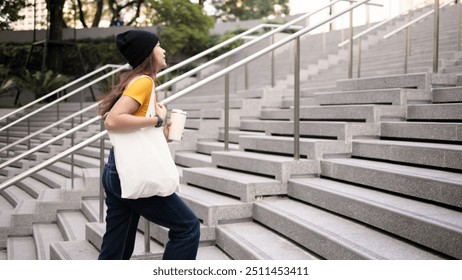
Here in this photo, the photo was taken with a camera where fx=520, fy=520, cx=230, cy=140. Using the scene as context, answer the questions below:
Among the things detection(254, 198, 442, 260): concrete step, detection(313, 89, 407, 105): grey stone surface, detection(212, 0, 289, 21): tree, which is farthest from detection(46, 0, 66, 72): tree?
detection(254, 198, 442, 260): concrete step

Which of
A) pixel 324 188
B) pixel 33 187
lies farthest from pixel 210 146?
pixel 33 187

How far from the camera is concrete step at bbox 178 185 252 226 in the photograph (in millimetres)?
3371

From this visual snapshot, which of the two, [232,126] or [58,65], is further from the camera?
[58,65]

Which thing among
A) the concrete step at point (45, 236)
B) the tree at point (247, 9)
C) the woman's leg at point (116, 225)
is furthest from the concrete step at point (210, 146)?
the tree at point (247, 9)

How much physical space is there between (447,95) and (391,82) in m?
0.66

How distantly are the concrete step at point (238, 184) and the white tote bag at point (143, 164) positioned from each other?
54.8 inches

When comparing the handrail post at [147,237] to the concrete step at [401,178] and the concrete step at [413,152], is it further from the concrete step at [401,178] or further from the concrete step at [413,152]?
the concrete step at [413,152]

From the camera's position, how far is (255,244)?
301cm

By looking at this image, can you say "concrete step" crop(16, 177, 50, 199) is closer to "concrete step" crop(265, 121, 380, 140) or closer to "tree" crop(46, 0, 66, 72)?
"concrete step" crop(265, 121, 380, 140)

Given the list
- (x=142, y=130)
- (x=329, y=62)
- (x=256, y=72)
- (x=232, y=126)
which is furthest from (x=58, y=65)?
(x=142, y=130)

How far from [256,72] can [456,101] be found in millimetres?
6110

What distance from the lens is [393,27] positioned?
9.13 meters
